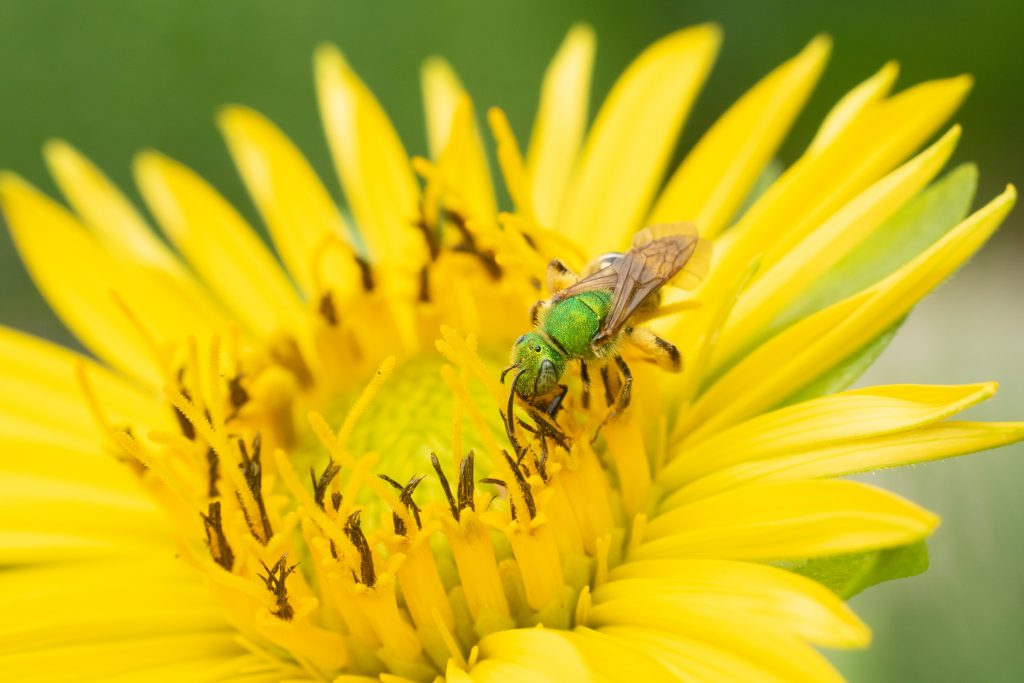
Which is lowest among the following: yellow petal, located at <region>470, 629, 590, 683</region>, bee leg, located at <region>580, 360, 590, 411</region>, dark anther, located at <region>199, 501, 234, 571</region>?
yellow petal, located at <region>470, 629, 590, 683</region>

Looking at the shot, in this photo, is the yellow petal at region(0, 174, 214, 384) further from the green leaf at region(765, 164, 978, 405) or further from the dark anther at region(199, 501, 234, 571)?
the green leaf at region(765, 164, 978, 405)

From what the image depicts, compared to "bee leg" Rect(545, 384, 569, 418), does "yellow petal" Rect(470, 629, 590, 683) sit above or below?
below

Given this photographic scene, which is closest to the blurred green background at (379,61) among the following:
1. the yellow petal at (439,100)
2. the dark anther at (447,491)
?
the yellow petal at (439,100)

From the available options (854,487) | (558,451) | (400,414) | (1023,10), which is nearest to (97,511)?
(400,414)

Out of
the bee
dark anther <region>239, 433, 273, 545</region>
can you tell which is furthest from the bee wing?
dark anther <region>239, 433, 273, 545</region>

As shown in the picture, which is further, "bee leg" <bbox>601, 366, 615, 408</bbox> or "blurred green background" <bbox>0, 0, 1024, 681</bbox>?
"blurred green background" <bbox>0, 0, 1024, 681</bbox>

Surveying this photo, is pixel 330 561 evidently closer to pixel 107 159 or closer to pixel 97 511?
pixel 97 511

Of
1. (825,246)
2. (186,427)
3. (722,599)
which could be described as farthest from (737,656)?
(186,427)
